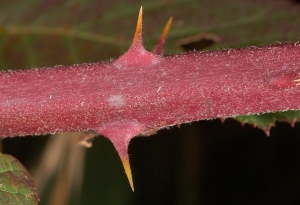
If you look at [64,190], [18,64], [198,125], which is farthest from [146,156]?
[18,64]

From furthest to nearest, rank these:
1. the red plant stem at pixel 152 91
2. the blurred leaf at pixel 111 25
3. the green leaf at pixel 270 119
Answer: the blurred leaf at pixel 111 25 < the green leaf at pixel 270 119 < the red plant stem at pixel 152 91

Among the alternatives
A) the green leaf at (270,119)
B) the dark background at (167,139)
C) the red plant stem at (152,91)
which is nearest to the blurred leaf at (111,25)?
the dark background at (167,139)

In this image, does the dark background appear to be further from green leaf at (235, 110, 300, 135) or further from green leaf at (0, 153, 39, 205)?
green leaf at (0, 153, 39, 205)

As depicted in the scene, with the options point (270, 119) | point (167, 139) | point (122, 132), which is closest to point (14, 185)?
point (122, 132)

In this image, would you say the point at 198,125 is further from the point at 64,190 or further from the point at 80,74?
the point at 80,74

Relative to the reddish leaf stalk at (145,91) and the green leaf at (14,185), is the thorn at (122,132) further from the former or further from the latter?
the green leaf at (14,185)
